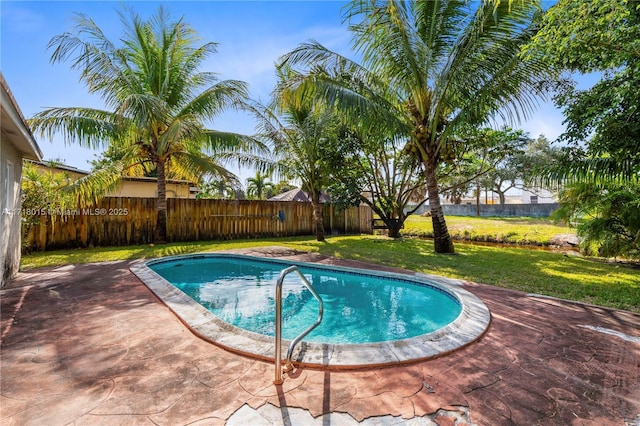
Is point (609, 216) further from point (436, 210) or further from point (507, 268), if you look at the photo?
point (436, 210)

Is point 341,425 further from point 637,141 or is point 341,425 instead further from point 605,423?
point 637,141

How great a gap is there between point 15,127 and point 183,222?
343 inches

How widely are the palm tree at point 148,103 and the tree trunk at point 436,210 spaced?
666 centimetres

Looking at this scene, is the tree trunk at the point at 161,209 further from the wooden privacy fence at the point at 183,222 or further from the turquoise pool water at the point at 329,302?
the turquoise pool water at the point at 329,302

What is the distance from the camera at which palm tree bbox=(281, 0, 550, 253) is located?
7.67m

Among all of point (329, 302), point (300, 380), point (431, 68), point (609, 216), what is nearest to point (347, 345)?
point (300, 380)

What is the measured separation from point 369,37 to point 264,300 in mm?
7864

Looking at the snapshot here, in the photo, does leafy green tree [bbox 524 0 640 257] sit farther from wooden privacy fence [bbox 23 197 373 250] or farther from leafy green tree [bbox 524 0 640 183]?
wooden privacy fence [bbox 23 197 373 250]

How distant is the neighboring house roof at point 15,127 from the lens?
3.61 metres

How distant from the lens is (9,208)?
5.52 metres

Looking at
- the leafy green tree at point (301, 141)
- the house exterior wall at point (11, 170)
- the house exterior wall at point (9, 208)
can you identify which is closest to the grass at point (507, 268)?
the house exterior wall at point (9, 208)

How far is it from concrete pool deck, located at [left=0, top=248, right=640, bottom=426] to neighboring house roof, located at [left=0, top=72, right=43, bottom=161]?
8.89 feet

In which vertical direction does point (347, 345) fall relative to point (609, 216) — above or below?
below

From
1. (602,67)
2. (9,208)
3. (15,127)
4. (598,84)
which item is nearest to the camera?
(15,127)
